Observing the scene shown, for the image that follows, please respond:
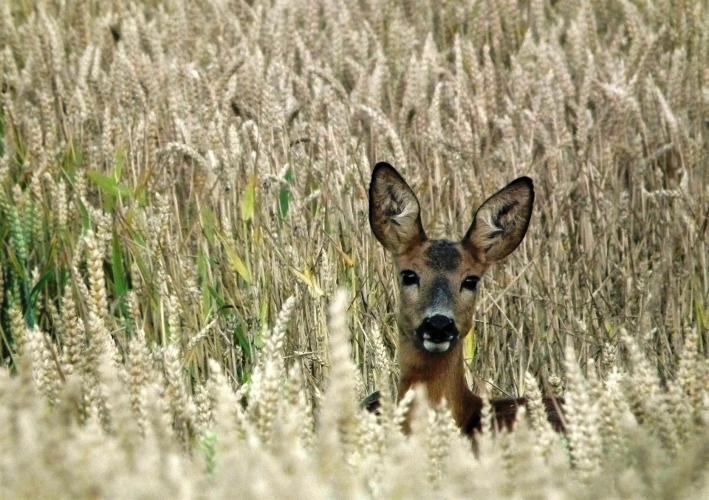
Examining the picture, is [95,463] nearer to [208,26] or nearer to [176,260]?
[176,260]

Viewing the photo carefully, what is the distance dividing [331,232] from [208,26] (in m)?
3.72

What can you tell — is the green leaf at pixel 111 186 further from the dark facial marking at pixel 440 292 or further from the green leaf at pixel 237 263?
the dark facial marking at pixel 440 292

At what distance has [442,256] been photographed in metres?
5.49

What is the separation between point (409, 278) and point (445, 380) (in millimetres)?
449

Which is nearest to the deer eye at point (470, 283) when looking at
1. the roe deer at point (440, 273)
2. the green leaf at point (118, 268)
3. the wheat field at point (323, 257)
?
the roe deer at point (440, 273)

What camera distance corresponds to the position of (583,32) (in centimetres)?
905

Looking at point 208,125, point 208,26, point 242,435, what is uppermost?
point 208,26

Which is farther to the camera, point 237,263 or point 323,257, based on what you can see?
point 237,263

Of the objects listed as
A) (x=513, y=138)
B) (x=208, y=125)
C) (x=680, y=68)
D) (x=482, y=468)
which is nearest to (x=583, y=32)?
(x=680, y=68)

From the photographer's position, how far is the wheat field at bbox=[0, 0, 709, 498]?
3037 mm

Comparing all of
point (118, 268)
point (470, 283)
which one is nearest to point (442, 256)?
point (470, 283)

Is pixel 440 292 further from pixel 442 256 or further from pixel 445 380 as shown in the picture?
pixel 445 380

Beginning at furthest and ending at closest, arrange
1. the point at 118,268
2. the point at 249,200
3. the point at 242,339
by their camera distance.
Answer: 1. the point at 118,268
2. the point at 249,200
3. the point at 242,339

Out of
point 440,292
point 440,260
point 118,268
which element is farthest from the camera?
point 118,268
